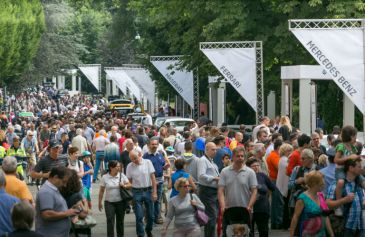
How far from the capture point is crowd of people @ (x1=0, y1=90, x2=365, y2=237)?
575 inches

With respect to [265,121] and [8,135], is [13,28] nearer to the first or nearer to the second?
[8,135]

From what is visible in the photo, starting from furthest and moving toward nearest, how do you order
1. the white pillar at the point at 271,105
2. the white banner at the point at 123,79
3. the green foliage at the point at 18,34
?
the green foliage at the point at 18,34, the white banner at the point at 123,79, the white pillar at the point at 271,105

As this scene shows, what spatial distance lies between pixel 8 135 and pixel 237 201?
20.6 meters

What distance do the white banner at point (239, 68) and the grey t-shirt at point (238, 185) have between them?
1395 centimetres

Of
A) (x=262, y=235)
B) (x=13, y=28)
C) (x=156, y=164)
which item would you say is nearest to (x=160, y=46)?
(x=13, y=28)

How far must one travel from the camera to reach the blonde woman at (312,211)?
48.5 ft

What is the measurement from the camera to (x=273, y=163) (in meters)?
22.2

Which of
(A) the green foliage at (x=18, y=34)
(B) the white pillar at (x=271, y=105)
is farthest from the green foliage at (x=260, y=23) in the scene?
(A) the green foliage at (x=18, y=34)

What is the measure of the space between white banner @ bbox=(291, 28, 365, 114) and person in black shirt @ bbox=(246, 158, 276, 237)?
314 centimetres

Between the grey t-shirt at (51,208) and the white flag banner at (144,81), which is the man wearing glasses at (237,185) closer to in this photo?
the grey t-shirt at (51,208)

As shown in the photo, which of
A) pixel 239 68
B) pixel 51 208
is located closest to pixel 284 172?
pixel 51 208

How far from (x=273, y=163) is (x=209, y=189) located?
2.47 metres

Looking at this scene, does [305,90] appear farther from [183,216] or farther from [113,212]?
[183,216]

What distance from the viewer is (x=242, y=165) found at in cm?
1798
